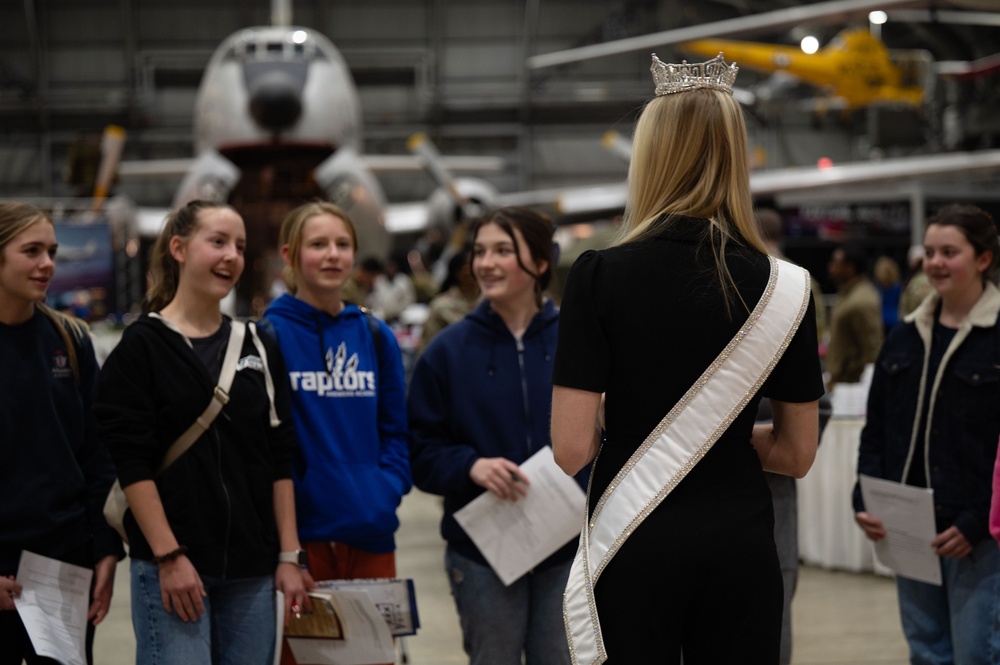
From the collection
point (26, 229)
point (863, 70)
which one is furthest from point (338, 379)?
point (863, 70)

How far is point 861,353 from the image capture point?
23.0 feet

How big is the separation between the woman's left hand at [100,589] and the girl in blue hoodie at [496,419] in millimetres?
864

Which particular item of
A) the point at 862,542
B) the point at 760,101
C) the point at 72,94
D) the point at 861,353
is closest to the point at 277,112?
the point at 861,353

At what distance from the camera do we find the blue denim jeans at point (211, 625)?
2439mm

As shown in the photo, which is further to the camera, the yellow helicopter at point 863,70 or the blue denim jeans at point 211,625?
the yellow helicopter at point 863,70

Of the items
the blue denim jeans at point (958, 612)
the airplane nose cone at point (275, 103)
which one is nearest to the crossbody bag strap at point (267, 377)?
the blue denim jeans at point (958, 612)

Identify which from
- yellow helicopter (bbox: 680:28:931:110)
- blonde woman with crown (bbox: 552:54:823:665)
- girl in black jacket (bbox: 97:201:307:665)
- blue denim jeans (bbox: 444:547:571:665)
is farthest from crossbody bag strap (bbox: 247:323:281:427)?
yellow helicopter (bbox: 680:28:931:110)

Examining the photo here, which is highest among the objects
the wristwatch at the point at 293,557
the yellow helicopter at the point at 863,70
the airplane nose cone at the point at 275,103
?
the yellow helicopter at the point at 863,70

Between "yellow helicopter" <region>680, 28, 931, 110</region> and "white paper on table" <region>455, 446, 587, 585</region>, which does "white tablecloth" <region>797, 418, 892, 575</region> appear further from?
"yellow helicopter" <region>680, 28, 931, 110</region>

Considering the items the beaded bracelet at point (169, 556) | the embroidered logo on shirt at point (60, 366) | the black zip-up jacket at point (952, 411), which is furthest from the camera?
the black zip-up jacket at point (952, 411)

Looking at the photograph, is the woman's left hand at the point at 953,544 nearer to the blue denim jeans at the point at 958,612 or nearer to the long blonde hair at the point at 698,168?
the blue denim jeans at the point at 958,612

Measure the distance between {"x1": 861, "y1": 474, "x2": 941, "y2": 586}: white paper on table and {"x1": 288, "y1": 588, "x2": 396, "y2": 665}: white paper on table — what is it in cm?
153

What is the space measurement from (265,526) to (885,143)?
56.0 feet

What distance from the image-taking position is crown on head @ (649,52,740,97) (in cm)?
184
